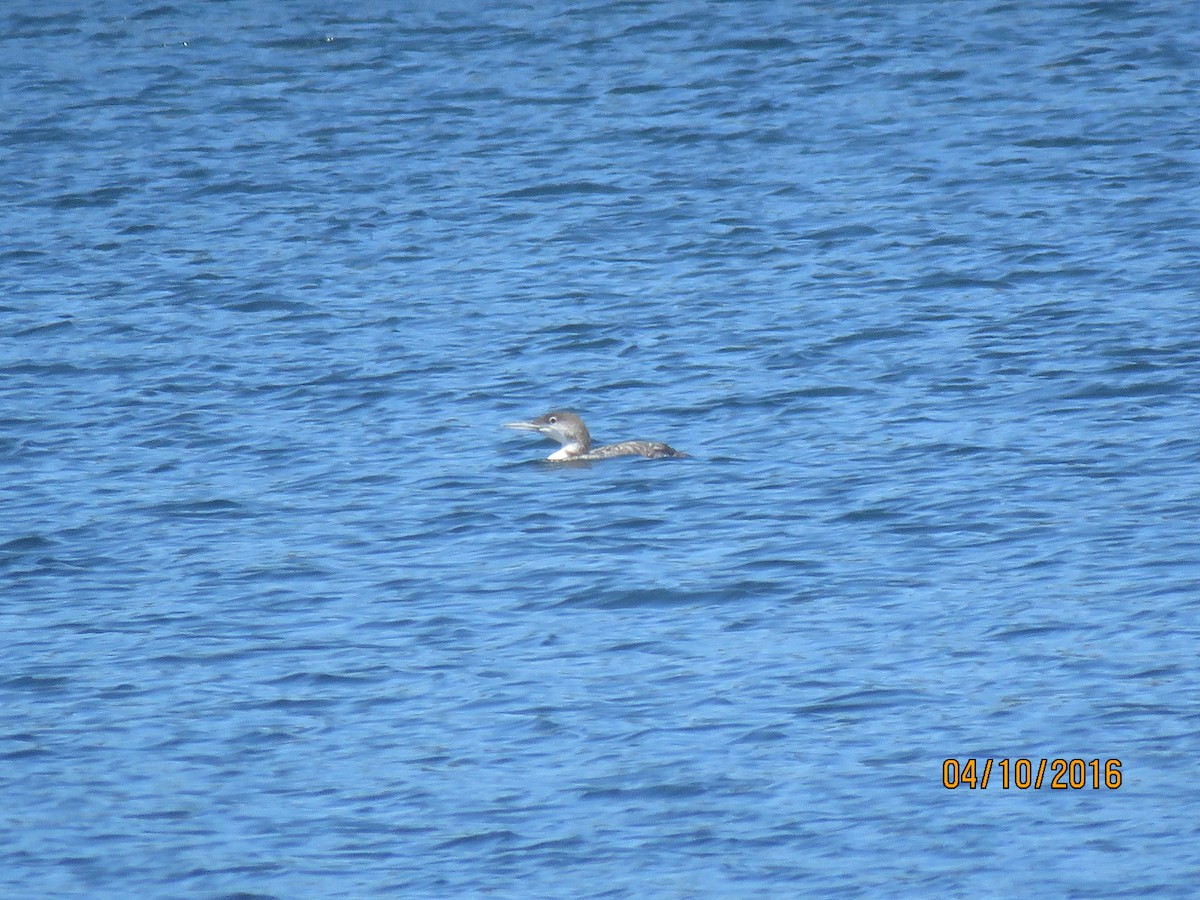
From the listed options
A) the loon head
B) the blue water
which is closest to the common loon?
the loon head

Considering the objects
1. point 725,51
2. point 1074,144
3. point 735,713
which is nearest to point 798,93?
point 725,51

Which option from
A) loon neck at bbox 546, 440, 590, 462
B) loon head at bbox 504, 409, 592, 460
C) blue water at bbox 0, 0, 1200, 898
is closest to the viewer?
blue water at bbox 0, 0, 1200, 898

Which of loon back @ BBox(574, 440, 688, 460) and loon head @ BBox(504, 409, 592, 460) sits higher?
loon head @ BBox(504, 409, 592, 460)

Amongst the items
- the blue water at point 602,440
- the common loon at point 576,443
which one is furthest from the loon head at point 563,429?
the blue water at point 602,440

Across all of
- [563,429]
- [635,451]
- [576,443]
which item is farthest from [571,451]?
[635,451]

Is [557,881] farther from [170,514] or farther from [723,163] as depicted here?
[723,163]

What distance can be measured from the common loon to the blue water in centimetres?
17

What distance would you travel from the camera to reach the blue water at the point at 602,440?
8.98 meters

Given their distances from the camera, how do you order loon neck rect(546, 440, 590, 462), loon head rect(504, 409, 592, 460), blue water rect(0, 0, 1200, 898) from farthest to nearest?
1. loon neck rect(546, 440, 590, 462)
2. loon head rect(504, 409, 592, 460)
3. blue water rect(0, 0, 1200, 898)

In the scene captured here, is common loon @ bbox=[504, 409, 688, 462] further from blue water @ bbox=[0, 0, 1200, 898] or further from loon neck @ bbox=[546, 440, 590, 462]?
blue water @ bbox=[0, 0, 1200, 898]

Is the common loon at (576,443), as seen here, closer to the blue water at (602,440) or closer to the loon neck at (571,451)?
the loon neck at (571,451)

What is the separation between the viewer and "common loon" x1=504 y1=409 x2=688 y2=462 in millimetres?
14180

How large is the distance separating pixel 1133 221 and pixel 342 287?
7172 millimetres

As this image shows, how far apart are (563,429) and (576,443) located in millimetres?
189
